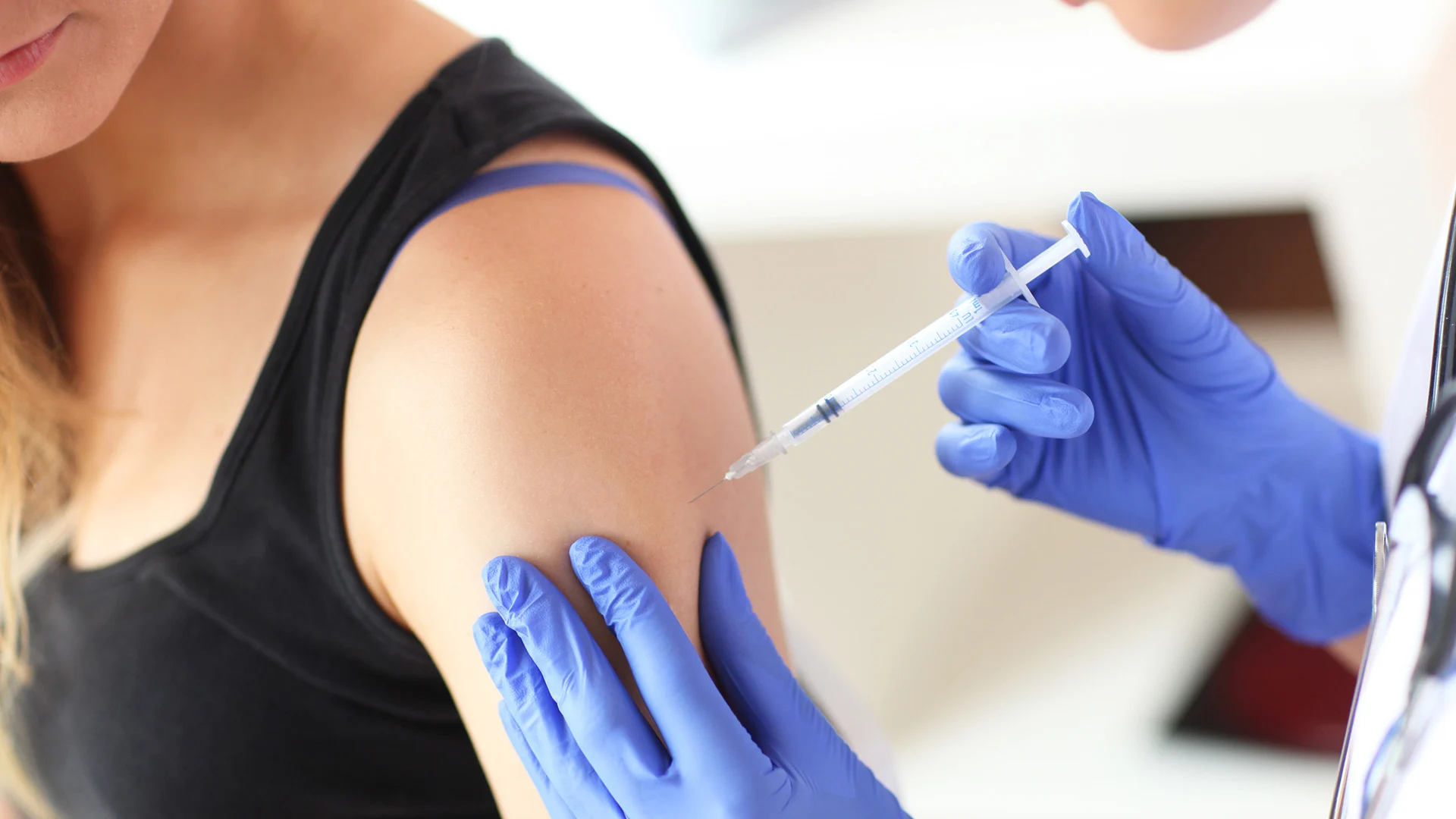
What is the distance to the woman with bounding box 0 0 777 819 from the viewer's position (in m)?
0.70

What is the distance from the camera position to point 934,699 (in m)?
2.05

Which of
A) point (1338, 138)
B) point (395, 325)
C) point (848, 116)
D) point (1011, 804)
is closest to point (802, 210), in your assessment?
point (848, 116)

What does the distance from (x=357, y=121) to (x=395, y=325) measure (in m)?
0.22

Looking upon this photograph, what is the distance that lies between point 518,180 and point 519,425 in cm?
21

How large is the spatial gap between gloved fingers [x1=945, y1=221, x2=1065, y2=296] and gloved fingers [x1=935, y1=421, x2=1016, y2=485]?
0.14m

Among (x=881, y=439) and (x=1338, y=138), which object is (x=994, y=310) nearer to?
(x=881, y=439)

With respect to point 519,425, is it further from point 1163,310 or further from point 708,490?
point 1163,310

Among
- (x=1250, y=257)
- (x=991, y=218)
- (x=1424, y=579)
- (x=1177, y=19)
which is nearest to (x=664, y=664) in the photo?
(x=1424, y=579)

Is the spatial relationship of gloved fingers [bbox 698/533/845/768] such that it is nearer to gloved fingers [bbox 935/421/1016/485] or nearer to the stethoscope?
gloved fingers [bbox 935/421/1016/485]

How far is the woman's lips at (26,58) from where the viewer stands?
0.67m

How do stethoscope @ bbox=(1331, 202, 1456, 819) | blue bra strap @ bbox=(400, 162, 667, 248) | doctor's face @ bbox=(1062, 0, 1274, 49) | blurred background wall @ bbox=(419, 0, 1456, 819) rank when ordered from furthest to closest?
blurred background wall @ bbox=(419, 0, 1456, 819) → doctor's face @ bbox=(1062, 0, 1274, 49) → blue bra strap @ bbox=(400, 162, 667, 248) → stethoscope @ bbox=(1331, 202, 1456, 819)

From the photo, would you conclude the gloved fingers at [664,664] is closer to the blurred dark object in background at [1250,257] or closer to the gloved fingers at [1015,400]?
the gloved fingers at [1015,400]

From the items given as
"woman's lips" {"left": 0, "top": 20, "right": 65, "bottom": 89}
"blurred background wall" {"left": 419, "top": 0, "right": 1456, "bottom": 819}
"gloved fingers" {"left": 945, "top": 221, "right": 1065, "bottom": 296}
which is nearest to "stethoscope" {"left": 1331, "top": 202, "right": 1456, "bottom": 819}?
"gloved fingers" {"left": 945, "top": 221, "right": 1065, "bottom": 296}

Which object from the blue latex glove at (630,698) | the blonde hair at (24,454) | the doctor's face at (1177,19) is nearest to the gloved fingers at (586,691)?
the blue latex glove at (630,698)
